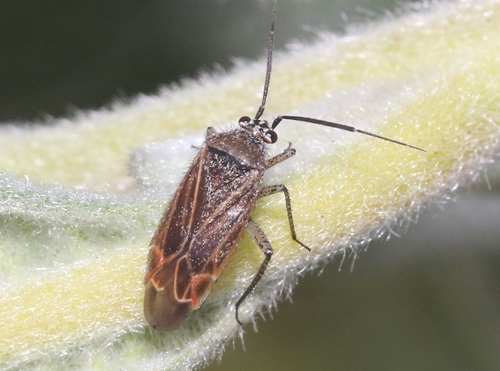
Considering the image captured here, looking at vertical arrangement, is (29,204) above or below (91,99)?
below

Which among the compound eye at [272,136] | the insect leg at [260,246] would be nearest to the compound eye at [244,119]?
the compound eye at [272,136]

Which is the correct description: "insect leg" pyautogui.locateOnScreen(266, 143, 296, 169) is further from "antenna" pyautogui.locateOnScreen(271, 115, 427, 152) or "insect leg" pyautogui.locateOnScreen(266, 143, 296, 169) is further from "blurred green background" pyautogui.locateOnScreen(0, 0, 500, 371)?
"blurred green background" pyautogui.locateOnScreen(0, 0, 500, 371)

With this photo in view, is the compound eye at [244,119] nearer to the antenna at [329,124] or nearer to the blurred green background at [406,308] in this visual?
the antenna at [329,124]

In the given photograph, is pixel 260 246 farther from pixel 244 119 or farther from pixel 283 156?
pixel 244 119

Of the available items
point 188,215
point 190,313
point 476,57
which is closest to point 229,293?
point 190,313

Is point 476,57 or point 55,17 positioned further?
point 55,17

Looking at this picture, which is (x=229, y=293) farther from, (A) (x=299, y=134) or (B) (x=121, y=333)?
(A) (x=299, y=134)

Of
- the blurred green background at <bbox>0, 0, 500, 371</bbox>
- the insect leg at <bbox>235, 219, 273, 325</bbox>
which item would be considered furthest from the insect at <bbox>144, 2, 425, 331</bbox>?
the blurred green background at <bbox>0, 0, 500, 371</bbox>

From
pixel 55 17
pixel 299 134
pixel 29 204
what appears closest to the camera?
→ pixel 29 204
